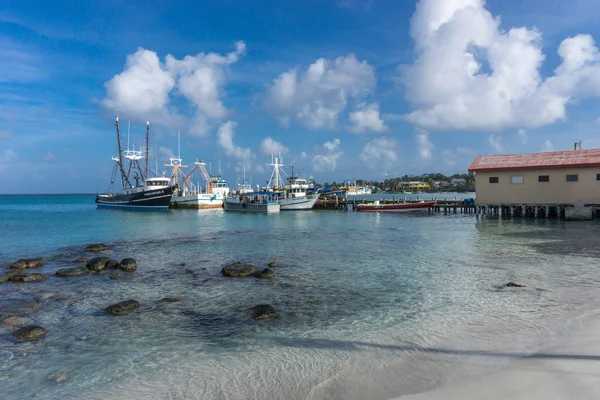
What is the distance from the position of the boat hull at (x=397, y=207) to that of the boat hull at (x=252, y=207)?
13.9 m

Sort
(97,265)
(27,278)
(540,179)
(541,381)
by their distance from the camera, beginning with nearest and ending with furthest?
(541,381) → (27,278) → (97,265) → (540,179)

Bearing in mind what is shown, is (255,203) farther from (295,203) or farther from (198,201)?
(198,201)

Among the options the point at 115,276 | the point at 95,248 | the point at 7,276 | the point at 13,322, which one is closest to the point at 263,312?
the point at 13,322

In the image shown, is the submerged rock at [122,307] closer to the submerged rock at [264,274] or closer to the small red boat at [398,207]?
the submerged rock at [264,274]

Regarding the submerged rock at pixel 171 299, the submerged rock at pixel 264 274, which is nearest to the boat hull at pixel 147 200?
the submerged rock at pixel 264 274

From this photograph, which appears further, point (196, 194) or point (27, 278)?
point (196, 194)

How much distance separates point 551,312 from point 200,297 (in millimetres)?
10201

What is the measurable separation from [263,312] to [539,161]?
3521 cm

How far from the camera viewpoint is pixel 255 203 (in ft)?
208

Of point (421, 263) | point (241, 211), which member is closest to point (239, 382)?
point (421, 263)

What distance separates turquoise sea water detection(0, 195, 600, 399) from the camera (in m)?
6.80

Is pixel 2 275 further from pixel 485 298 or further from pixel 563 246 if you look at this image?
pixel 563 246

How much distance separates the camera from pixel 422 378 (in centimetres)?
660

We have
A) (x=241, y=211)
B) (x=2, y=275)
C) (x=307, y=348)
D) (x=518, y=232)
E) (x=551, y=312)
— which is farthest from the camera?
(x=241, y=211)
